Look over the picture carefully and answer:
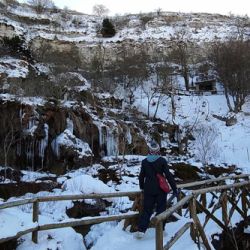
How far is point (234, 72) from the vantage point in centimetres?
3703

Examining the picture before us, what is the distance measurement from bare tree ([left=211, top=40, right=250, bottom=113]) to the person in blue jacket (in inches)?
1193

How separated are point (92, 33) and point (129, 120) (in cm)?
2764

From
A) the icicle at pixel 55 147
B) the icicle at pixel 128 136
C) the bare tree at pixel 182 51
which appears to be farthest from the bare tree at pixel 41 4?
the icicle at pixel 55 147

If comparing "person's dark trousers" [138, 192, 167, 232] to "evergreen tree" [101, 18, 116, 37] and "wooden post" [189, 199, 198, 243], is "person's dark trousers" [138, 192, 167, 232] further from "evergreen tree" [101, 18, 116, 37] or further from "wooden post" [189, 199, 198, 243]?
"evergreen tree" [101, 18, 116, 37]

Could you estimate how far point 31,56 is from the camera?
125 feet

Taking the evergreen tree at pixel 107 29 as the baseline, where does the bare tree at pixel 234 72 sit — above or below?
below

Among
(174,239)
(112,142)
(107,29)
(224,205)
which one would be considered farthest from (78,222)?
(107,29)

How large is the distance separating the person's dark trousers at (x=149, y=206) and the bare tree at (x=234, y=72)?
30279 mm

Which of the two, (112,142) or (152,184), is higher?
(152,184)

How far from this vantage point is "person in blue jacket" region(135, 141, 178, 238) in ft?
22.8

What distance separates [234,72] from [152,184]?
32.1 meters

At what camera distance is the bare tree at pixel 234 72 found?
3625 cm

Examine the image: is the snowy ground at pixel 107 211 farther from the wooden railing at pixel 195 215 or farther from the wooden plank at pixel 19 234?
the wooden railing at pixel 195 215

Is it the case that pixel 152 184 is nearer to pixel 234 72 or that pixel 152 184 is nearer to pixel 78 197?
pixel 78 197
